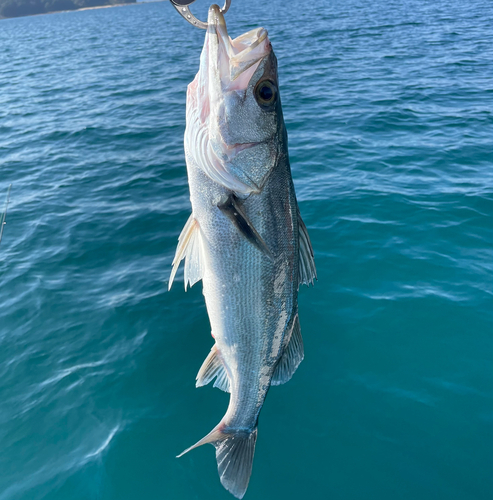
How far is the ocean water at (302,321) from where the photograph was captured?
454cm

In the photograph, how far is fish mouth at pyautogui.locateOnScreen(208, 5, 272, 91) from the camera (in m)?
2.34

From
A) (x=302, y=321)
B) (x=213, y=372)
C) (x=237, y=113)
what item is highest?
(x=237, y=113)

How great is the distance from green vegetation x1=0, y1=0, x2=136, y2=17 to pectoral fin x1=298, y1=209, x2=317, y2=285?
177478 millimetres

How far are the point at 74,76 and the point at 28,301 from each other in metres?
21.8

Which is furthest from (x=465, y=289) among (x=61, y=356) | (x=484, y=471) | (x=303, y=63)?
(x=303, y=63)

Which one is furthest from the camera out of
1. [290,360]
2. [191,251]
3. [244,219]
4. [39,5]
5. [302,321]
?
[39,5]

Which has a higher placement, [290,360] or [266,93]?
[266,93]

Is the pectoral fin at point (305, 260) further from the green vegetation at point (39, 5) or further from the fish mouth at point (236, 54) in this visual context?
the green vegetation at point (39, 5)

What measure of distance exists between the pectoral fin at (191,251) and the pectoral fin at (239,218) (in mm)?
254

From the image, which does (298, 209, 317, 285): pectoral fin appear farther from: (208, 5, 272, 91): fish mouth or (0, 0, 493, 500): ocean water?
(0, 0, 493, 500): ocean water

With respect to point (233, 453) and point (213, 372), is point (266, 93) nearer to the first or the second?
point (213, 372)

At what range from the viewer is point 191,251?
2.82 meters

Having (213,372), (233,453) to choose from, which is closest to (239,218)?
(213,372)

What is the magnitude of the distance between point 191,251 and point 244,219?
18.6 inches
